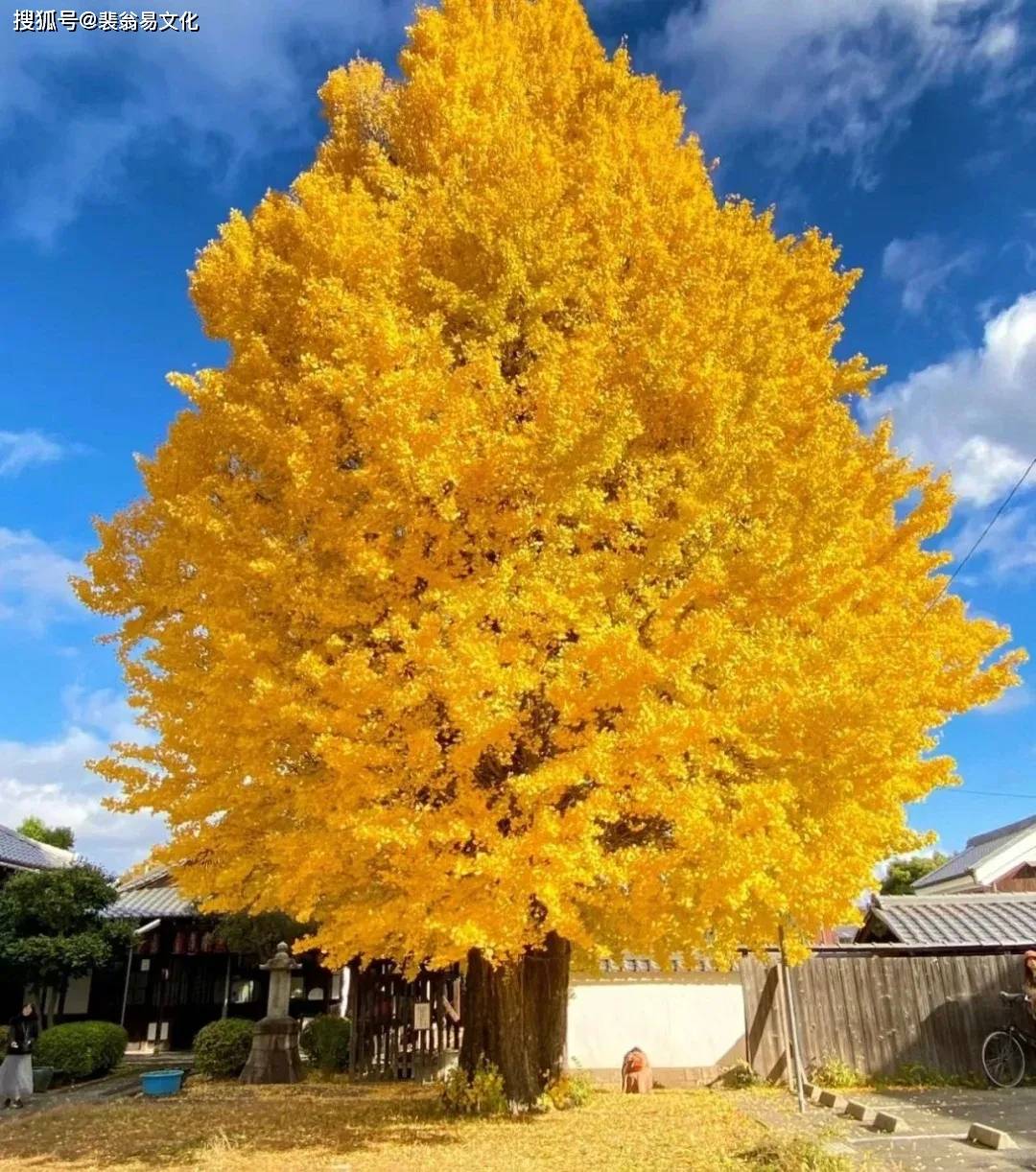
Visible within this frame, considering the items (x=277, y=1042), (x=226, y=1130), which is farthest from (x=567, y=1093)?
(x=277, y=1042)

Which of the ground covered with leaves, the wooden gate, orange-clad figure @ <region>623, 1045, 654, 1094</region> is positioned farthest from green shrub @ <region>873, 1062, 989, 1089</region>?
the wooden gate

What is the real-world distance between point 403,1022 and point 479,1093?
6090 mm

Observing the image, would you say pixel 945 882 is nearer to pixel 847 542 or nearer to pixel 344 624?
pixel 847 542

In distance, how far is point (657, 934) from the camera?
265 inches

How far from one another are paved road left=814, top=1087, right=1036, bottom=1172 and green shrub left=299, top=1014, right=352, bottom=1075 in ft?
27.1

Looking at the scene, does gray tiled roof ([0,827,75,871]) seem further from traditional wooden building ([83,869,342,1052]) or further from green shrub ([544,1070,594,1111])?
green shrub ([544,1070,594,1111])

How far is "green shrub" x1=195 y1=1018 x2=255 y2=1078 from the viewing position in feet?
48.9

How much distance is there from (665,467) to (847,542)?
1.85 meters

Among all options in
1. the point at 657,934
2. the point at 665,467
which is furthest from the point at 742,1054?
the point at 665,467

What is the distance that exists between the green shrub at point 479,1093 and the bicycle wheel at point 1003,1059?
7.95 metres

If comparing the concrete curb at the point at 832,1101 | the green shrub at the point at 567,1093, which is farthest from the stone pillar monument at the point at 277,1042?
the concrete curb at the point at 832,1101

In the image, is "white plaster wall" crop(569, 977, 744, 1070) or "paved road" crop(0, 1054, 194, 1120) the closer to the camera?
"paved road" crop(0, 1054, 194, 1120)

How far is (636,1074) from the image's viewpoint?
12.2 metres

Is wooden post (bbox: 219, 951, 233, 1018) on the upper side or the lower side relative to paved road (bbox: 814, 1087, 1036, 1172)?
upper
